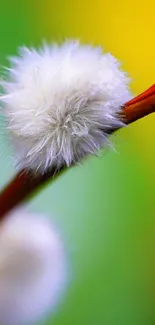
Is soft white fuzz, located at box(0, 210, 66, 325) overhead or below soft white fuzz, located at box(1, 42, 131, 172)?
below

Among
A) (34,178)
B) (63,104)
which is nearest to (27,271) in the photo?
(34,178)

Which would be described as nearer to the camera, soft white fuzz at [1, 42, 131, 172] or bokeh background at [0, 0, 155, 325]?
soft white fuzz at [1, 42, 131, 172]

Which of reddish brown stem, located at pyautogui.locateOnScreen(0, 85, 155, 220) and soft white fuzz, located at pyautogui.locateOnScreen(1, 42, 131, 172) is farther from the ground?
soft white fuzz, located at pyautogui.locateOnScreen(1, 42, 131, 172)

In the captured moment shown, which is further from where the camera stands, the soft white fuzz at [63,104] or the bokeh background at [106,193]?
the bokeh background at [106,193]

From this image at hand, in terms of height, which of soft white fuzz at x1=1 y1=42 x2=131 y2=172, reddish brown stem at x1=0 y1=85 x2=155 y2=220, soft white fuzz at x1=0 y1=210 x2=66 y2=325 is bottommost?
soft white fuzz at x1=0 y1=210 x2=66 y2=325

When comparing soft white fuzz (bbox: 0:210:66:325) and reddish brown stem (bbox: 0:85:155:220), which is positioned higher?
reddish brown stem (bbox: 0:85:155:220)

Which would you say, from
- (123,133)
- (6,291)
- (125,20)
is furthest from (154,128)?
(6,291)
